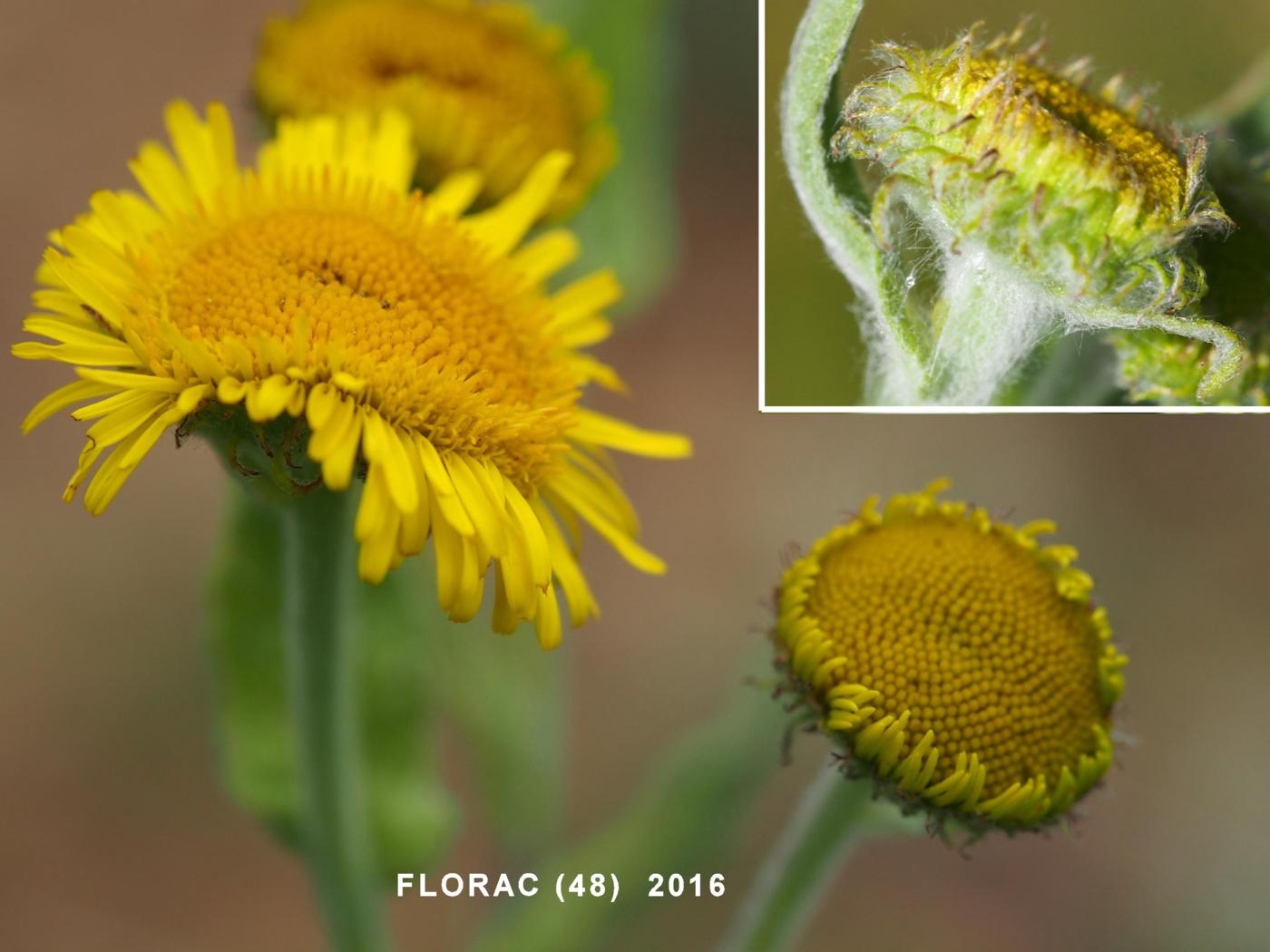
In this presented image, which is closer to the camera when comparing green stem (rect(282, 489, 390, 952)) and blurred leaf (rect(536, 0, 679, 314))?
green stem (rect(282, 489, 390, 952))

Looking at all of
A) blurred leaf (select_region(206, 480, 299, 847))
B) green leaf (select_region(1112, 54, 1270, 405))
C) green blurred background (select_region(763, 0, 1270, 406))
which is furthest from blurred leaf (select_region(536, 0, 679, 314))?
green leaf (select_region(1112, 54, 1270, 405))

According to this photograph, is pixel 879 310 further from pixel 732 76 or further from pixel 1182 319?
pixel 732 76

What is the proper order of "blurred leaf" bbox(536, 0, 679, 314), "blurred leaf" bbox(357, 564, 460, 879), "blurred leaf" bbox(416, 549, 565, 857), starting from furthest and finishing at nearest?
"blurred leaf" bbox(536, 0, 679, 314), "blurred leaf" bbox(416, 549, 565, 857), "blurred leaf" bbox(357, 564, 460, 879)

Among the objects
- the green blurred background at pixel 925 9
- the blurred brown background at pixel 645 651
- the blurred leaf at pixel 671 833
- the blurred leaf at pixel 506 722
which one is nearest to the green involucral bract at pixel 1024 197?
the green blurred background at pixel 925 9

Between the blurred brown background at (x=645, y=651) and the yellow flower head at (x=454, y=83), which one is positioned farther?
the blurred brown background at (x=645, y=651)

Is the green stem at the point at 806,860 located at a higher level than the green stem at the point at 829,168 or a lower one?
lower

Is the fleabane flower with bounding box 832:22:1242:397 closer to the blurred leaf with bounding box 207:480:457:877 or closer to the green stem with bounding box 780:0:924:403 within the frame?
the green stem with bounding box 780:0:924:403

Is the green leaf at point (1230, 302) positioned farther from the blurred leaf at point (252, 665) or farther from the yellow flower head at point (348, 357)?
the blurred leaf at point (252, 665)
